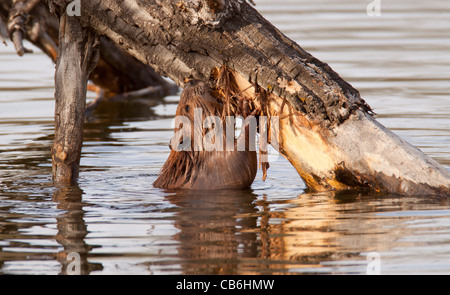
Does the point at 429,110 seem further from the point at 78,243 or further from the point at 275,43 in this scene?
the point at 78,243

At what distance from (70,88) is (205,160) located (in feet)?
4.48

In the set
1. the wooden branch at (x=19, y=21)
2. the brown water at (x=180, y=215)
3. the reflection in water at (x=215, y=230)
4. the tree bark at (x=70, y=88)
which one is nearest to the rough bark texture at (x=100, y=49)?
the wooden branch at (x=19, y=21)

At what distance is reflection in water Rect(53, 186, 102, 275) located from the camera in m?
4.84

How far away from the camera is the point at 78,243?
5328 millimetres

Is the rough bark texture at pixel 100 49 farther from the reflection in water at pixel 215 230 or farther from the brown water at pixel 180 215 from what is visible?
the reflection in water at pixel 215 230

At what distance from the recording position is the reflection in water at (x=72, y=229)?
4844 mm

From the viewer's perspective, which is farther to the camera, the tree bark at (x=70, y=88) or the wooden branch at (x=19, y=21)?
the wooden branch at (x=19, y=21)

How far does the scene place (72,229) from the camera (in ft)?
18.7

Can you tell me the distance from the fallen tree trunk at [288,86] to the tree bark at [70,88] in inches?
18.8

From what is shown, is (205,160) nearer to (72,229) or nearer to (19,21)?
(72,229)

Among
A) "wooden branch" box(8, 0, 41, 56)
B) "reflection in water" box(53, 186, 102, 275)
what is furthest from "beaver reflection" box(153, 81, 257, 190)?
"wooden branch" box(8, 0, 41, 56)
